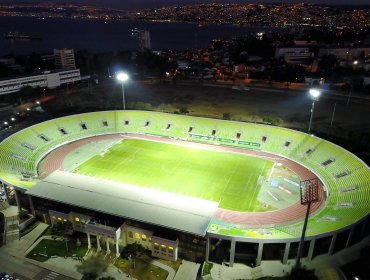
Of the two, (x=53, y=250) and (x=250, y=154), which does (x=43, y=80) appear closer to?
(x=250, y=154)

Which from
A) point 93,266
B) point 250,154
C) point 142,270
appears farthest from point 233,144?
point 93,266

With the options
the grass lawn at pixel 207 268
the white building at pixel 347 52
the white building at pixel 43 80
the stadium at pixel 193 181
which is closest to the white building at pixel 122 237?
the stadium at pixel 193 181

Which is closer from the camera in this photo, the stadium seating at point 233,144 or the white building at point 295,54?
the stadium seating at point 233,144

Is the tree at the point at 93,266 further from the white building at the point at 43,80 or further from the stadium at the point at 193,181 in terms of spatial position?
the white building at the point at 43,80

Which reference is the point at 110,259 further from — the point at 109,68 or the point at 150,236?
the point at 109,68

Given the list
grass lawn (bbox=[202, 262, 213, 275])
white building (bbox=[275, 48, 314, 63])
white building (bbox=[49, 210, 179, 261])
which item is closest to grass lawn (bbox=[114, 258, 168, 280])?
white building (bbox=[49, 210, 179, 261])

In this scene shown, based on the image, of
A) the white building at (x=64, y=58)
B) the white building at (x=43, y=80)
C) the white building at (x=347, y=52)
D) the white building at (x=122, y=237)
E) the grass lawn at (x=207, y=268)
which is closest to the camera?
the grass lawn at (x=207, y=268)
